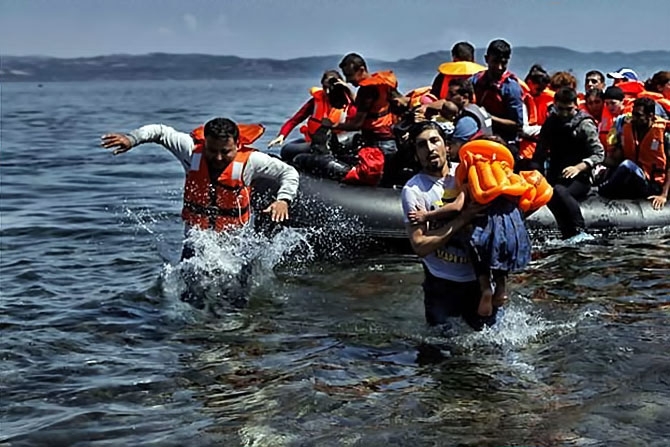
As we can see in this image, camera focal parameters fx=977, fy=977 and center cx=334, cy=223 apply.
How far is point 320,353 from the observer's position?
6.96 meters

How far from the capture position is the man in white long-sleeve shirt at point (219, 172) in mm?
7582

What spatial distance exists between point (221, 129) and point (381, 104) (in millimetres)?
2934

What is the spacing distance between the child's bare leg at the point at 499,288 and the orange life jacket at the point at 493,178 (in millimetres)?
414

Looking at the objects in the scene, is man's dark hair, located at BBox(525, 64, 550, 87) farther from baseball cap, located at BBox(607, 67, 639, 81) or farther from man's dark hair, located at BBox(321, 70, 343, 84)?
man's dark hair, located at BBox(321, 70, 343, 84)

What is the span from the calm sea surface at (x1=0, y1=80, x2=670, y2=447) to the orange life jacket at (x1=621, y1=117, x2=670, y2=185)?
69cm

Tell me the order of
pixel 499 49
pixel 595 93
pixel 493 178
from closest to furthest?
1. pixel 493 178
2. pixel 499 49
3. pixel 595 93

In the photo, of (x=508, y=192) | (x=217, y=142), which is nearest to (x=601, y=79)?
(x=217, y=142)

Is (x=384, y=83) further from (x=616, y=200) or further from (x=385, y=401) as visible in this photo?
(x=385, y=401)

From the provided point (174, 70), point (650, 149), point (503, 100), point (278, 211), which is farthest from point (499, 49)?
point (174, 70)

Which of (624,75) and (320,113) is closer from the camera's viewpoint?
(320,113)

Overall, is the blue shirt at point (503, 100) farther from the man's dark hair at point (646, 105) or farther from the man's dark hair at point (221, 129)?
the man's dark hair at point (221, 129)

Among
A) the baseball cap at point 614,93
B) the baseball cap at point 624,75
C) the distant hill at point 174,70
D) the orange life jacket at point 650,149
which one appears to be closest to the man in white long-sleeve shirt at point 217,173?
the orange life jacket at point 650,149

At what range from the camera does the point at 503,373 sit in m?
6.26

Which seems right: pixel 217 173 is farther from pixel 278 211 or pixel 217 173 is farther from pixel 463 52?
pixel 463 52
